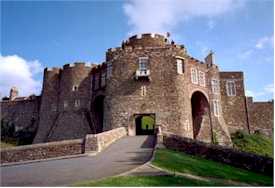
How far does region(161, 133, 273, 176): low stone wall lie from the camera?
14.2 m

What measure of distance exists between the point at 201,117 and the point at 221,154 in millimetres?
14810

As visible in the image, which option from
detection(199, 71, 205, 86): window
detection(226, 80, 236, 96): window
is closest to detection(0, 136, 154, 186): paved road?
detection(199, 71, 205, 86): window

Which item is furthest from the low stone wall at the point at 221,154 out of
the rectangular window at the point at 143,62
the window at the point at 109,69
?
the window at the point at 109,69

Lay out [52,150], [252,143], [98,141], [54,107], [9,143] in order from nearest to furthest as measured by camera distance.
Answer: [52,150]
[98,141]
[252,143]
[54,107]
[9,143]

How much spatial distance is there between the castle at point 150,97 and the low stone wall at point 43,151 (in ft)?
33.8

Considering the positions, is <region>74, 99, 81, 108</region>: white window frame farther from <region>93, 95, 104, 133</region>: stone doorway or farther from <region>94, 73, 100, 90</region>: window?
<region>94, 73, 100, 90</region>: window

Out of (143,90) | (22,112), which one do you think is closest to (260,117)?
(143,90)

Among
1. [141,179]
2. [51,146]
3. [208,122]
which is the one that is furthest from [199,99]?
[141,179]

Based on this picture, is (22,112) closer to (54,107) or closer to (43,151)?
(54,107)

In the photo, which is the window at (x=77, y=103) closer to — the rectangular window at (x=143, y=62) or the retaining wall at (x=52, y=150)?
the rectangular window at (x=143, y=62)

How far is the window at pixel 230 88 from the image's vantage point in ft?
115

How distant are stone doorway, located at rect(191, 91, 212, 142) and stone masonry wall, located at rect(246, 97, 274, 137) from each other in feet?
23.0

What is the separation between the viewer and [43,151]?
16625mm

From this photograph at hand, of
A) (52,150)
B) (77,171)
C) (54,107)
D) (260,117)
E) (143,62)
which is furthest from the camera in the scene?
(54,107)
